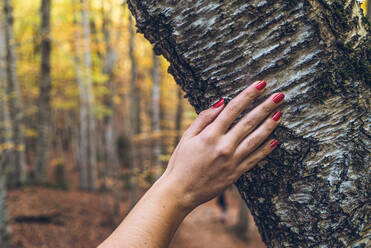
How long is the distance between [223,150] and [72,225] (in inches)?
330

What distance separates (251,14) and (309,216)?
903 mm

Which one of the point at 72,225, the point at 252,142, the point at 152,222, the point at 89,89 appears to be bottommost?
the point at 72,225

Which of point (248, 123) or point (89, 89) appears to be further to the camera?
point (89, 89)

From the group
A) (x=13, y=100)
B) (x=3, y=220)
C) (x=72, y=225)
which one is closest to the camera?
(x=3, y=220)

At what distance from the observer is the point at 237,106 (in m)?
1.09

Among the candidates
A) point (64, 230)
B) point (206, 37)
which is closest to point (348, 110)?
point (206, 37)

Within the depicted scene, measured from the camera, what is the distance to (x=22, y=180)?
10180mm

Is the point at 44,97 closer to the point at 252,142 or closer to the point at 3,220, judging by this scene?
the point at 3,220

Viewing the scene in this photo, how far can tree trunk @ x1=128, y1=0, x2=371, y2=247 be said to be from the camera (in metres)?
1.04

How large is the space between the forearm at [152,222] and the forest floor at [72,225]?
22.3 feet

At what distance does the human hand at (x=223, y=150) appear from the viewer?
1055 mm

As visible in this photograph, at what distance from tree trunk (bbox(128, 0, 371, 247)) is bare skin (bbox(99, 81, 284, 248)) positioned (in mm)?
70

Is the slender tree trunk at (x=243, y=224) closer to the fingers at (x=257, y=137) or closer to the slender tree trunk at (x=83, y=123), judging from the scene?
the slender tree trunk at (x=83, y=123)

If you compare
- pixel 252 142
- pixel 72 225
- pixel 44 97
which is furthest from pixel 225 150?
pixel 44 97
